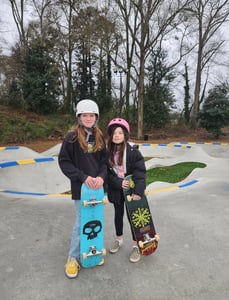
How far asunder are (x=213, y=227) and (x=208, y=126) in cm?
1326

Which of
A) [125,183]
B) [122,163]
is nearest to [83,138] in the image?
[122,163]

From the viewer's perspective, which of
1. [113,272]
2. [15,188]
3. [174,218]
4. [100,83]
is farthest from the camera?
[100,83]

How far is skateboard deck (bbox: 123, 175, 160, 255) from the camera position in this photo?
2.40m

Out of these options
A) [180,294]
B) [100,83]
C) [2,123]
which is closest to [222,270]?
[180,294]

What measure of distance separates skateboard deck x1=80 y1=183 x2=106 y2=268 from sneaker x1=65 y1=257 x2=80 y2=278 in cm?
7

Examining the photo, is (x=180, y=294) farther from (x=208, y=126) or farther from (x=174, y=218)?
(x=208, y=126)

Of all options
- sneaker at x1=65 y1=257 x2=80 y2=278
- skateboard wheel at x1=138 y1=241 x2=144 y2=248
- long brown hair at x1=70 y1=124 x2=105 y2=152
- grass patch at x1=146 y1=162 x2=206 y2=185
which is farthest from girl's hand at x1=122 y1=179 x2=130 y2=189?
grass patch at x1=146 y1=162 x2=206 y2=185

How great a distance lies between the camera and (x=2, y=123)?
43.4 ft

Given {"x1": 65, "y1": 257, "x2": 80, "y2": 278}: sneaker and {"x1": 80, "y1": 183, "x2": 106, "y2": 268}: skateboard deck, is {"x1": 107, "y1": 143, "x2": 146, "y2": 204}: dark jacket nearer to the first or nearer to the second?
{"x1": 80, "y1": 183, "x2": 106, "y2": 268}: skateboard deck

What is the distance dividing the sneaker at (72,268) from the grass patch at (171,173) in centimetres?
398

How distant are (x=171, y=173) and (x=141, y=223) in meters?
4.90

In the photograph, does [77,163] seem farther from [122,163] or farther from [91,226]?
[91,226]

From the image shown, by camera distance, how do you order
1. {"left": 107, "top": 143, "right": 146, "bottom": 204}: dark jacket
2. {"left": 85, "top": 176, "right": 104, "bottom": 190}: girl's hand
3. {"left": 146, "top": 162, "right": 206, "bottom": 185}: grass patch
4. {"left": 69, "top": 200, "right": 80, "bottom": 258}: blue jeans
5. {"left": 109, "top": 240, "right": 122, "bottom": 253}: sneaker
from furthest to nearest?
{"left": 146, "top": 162, "right": 206, "bottom": 185}: grass patch < {"left": 109, "top": 240, "right": 122, "bottom": 253}: sneaker < {"left": 107, "top": 143, "right": 146, "bottom": 204}: dark jacket < {"left": 69, "top": 200, "right": 80, "bottom": 258}: blue jeans < {"left": 85, "top": 176, "right": 104, "bottom": 190}: girl's hand

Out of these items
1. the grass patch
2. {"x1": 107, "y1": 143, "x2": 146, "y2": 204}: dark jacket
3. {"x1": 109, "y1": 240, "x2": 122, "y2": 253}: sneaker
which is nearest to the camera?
{"x1": 107, "y1": 143, "x2": 146, "y2": 204}: dark jacket
